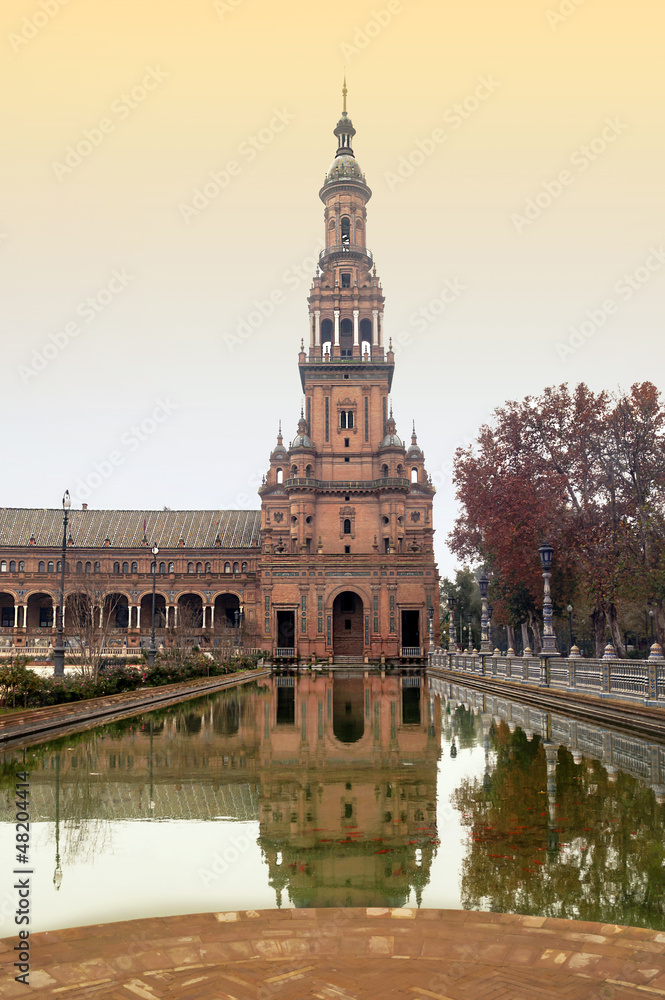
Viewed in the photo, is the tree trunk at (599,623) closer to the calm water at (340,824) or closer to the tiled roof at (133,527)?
the calm water at (340,824)

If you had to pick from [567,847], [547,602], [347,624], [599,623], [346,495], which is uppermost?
[346,495]

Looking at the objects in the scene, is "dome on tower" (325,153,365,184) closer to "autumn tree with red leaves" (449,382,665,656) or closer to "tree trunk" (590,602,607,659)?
"autumn tree with red leaves" (449,382,665,656)

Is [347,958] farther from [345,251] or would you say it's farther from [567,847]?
[345,251]

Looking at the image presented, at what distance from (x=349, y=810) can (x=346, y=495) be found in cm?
6570

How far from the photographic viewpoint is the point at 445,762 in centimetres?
1297

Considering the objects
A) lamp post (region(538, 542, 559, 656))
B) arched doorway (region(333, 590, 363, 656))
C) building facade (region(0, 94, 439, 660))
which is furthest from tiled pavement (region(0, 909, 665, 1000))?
arched doorway (region(333, 590, 363, 656))

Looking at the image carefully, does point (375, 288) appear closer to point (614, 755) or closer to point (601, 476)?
point (601, 476)

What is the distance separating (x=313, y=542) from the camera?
242 ft

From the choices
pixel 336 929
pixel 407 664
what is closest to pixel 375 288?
pixel 407 664

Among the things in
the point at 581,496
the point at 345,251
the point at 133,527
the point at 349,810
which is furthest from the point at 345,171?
the point at 349,810

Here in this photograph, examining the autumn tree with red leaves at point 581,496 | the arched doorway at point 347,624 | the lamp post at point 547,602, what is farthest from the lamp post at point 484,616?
the arched doorway at point 347,624

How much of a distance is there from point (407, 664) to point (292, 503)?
19118 mm

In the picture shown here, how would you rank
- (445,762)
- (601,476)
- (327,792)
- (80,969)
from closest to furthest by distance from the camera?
(80,969), (327,792), (445,762), (601,476)

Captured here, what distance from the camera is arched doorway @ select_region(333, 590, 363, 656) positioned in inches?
2849
